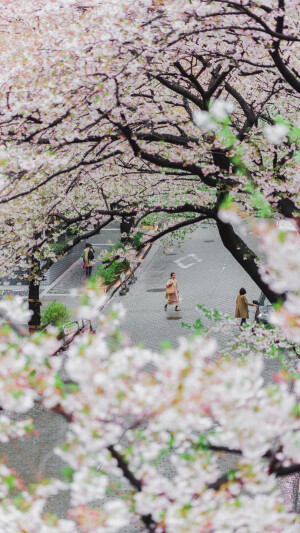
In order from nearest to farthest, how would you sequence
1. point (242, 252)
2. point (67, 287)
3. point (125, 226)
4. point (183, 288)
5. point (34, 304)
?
point (242, 252), point (34, 304), point (183, 288), point (67, 287), point (125, 226)

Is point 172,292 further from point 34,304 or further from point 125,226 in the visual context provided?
point 125,226

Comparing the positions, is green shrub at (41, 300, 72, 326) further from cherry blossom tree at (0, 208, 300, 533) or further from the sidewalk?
cherry blossom tree at (0, 208, 300, 533)

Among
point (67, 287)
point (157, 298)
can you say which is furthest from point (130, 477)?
point (67, 287)

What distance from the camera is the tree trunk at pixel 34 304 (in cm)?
1416

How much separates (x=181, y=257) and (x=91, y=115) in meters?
18.5

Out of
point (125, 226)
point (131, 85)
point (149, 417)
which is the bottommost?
point (125, 226)

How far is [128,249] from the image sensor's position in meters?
9.18

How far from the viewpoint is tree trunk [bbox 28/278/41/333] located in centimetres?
1416

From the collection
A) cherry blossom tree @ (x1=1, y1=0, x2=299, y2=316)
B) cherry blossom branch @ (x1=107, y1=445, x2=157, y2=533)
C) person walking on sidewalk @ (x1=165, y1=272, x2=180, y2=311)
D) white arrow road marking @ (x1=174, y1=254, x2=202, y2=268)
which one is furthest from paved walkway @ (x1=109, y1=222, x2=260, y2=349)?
cherry blossom branch @ (x1=107, y1=445, x2=157, y2=533)

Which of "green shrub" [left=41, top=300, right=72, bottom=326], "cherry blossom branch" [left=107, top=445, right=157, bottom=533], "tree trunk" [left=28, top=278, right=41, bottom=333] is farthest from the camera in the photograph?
"green shrub" [left=41, top=300, right=72, bottom=326]

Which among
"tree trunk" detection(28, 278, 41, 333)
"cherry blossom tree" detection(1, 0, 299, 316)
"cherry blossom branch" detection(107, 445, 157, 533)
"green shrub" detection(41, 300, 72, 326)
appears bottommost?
"green shrub" detection(41, 300, 72, 326)

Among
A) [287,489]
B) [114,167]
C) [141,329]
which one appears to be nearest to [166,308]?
[141,329]

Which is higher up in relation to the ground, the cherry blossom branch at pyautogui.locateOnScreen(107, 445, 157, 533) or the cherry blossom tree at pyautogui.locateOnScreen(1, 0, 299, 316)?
the cherry blossom tree at pyautogui.locateOnScreen(1, 0, 299, 316)

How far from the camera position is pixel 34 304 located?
14.4 metres
